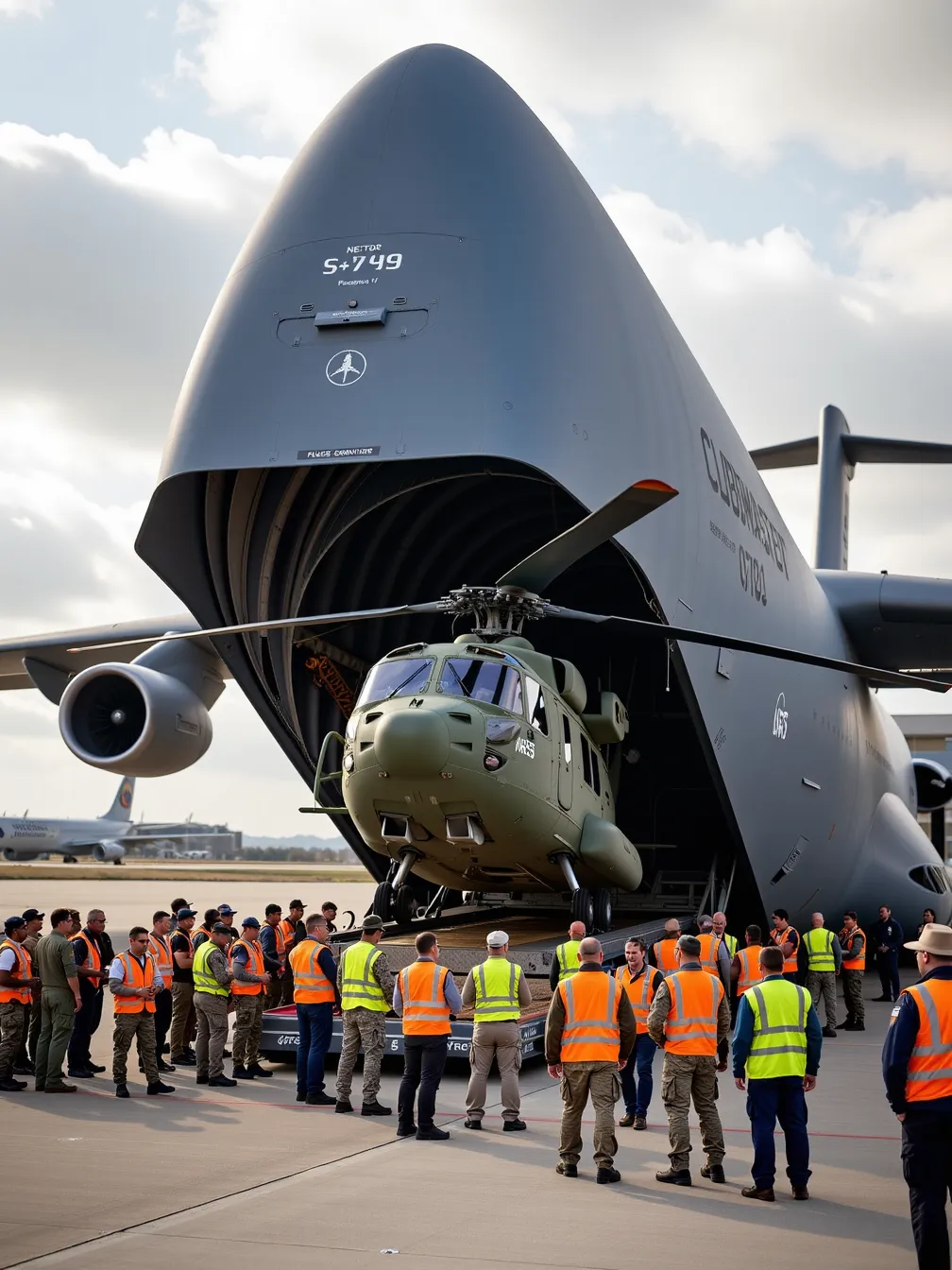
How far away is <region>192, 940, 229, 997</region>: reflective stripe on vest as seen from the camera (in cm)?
1005

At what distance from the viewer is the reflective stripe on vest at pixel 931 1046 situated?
5422mm

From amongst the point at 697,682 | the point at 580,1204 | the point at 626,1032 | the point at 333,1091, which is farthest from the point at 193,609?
the point at 580,1204

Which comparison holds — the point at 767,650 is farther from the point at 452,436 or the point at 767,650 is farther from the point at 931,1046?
the point at 931,1046

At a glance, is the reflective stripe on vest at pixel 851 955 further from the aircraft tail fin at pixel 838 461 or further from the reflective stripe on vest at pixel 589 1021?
the aircraft tail fin at pixel 838 461

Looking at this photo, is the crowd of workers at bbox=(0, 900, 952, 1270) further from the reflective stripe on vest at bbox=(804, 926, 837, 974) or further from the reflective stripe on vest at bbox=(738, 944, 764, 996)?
the reflective stripe on vest at bbox=(804, 926, 837, 974)

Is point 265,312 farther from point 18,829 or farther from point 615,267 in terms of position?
point 18,829

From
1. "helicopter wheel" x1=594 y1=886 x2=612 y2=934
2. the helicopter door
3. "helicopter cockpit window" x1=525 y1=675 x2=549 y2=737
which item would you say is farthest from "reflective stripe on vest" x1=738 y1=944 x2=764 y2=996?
"helicopter cockpit window" x1=525 y1=675 x2=549 y2=737

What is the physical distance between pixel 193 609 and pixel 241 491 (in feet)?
6.04

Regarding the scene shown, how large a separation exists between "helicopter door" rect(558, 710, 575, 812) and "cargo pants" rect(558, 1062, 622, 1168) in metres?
5.17

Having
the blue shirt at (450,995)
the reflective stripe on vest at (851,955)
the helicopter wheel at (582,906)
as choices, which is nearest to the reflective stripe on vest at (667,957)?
the blue shirt at (450,995)

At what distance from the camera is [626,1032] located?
24.9 feet

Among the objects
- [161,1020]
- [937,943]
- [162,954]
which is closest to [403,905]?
[161,1020]

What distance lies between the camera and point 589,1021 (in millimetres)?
7359

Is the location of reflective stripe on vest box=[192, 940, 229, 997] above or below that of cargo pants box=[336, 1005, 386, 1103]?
above
